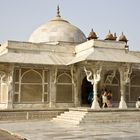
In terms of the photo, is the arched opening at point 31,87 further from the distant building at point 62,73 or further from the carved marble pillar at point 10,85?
the carved marble pillar at point 10,85

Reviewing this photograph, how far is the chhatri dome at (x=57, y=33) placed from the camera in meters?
23.1

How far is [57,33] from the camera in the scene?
23.2 m

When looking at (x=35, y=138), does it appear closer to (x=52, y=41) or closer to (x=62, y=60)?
(x=62, y=60)

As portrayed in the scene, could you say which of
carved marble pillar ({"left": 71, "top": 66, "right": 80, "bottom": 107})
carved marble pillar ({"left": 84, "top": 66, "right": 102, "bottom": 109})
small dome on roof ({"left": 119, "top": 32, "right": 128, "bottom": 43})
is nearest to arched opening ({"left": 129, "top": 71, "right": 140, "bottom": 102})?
carved marble pillar ({"left": 71, "top": 66, "right": 80, "bottom": 107})

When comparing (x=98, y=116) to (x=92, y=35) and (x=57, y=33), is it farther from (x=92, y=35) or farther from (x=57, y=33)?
(x=92, y=35)

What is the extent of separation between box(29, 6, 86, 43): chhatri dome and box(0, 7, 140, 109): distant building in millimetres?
2690

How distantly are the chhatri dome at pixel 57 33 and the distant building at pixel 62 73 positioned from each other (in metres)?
2.69

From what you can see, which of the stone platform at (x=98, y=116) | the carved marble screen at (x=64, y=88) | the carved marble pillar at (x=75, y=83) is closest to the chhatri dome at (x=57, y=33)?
the carved marble pillar at (x=75, y=83)

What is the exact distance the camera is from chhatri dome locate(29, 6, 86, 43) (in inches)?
909

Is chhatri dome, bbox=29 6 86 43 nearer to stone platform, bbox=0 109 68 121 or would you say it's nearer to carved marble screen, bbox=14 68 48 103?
carved marble screen, bbox=14 68 48 103

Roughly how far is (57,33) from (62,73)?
483 centimetres

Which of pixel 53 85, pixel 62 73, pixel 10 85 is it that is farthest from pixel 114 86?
pixel 10 85

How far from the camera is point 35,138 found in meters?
10.1

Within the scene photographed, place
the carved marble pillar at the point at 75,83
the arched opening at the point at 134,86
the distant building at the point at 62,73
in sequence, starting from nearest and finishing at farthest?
the distant building at the point at 62,73, the carved marble pillar at the point at 75,83, the arched opening at the point at 134,86
